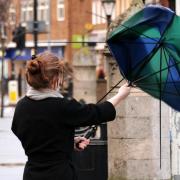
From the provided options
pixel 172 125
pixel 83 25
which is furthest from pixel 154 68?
pixel 83 25

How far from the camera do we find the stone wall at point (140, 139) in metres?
10.3

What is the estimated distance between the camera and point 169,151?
10383 millimetres

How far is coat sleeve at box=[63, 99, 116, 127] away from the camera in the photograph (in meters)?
5.44

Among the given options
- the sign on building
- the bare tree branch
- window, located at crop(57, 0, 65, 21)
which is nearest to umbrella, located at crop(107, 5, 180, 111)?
the sign on building

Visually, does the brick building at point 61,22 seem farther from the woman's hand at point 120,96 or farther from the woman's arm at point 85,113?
the woman's arm at point 85,113

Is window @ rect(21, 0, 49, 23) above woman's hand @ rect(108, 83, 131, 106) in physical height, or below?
above

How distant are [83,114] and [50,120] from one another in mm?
223

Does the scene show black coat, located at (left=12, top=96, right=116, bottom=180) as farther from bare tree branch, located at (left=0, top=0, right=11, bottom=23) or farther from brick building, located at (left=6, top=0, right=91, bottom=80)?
brick building, located at (left=6, top=0, right=91, bottom=80)

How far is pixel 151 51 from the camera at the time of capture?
21.1 feet

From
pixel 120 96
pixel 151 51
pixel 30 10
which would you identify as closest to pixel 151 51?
pixel 151 51

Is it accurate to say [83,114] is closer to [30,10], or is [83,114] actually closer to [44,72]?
[44,72]

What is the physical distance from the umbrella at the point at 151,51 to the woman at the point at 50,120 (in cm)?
89

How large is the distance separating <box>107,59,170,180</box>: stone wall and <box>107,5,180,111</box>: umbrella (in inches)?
147

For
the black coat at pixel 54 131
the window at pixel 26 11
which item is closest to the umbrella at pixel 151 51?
the black coat at pixel 54 131
